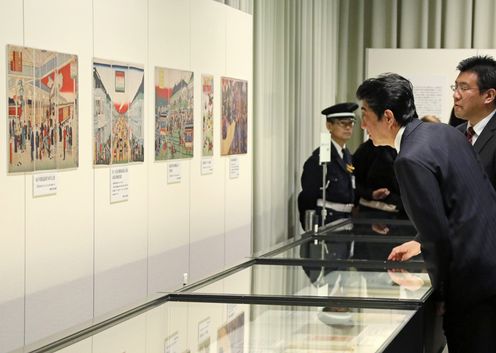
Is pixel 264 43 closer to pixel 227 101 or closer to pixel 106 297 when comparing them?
pixel 227 101

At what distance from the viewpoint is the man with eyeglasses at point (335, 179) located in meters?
7.79

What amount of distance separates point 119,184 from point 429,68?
5358mm

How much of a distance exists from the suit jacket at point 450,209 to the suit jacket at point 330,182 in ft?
14.8

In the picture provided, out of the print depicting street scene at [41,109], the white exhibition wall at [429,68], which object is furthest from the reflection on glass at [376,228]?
the white exhibition wall at [429,68]

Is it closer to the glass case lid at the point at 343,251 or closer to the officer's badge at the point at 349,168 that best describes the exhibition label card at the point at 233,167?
the officer's badge at the point at 349,168

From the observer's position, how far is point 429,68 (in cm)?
938

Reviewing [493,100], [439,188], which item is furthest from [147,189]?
[439,188]

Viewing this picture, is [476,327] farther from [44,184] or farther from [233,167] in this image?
[233,167]

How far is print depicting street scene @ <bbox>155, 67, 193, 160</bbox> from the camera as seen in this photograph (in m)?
5.25

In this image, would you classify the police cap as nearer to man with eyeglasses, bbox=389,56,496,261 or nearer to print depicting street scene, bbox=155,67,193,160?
print depicting street scene, bbox=155,67,193,160

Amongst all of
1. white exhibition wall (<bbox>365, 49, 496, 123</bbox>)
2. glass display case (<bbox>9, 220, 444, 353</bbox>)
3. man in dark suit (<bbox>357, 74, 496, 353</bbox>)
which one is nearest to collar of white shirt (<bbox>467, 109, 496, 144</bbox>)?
glass display case (<bbox>9, 220, 444, 353</bbox>)

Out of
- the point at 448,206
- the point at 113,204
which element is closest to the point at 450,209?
the point at 448,206

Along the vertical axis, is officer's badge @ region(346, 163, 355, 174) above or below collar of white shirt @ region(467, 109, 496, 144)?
below

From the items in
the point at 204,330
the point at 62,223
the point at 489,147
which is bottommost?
the point at 204,330
